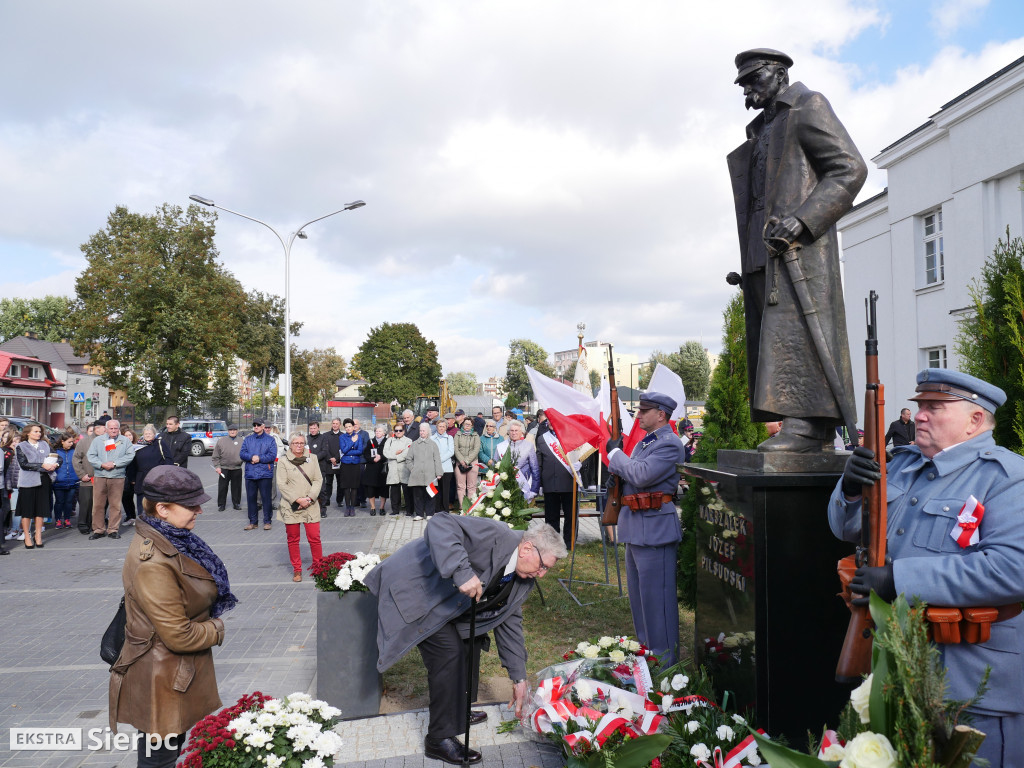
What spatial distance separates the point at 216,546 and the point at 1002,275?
10.7 m

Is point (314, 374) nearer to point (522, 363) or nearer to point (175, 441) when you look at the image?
point (522, 363)

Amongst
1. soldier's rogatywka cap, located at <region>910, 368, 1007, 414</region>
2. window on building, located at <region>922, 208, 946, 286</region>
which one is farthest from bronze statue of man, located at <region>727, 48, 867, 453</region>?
window on building, located at <region>922, 208, 946, 286</region>

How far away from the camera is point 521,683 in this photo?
4301 millimetres

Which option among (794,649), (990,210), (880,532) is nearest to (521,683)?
(794,649)

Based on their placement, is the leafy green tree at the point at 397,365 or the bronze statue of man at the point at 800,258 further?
the leafy green tree at the point at 397,365

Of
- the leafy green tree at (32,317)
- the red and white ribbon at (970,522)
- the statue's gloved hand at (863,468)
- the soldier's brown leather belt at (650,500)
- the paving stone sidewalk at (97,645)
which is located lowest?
the paving stone sidewalk at (97,645)

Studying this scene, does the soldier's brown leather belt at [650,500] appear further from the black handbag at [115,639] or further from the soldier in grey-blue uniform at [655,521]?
the black handbag at [115,639]

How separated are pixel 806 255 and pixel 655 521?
2363 mm

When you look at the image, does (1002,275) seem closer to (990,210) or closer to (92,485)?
(92,485)

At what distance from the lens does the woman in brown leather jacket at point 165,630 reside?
3084mm

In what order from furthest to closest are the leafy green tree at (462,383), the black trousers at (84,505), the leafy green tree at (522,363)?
1. the leafy green tree at (462,383)
2. the leafy green tree at (522,363)
3. the black trousers at (84,505)

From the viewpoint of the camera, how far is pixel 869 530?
8.50ft

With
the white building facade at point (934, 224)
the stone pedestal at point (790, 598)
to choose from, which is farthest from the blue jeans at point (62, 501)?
the white building facade at point (934, 224)

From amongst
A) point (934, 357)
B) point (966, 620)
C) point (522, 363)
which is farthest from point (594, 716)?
point (522, 363)
